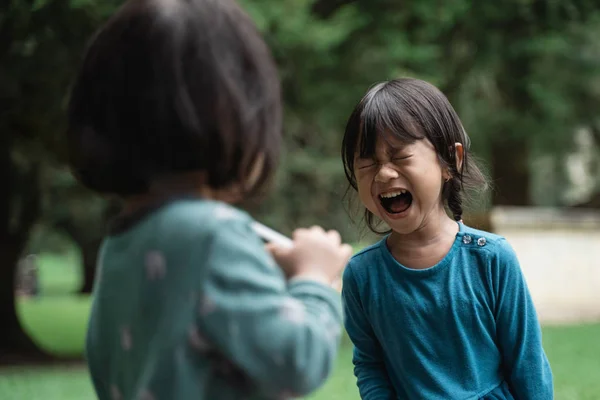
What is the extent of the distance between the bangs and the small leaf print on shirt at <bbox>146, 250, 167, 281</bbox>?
3.41 ft

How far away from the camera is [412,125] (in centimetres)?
239

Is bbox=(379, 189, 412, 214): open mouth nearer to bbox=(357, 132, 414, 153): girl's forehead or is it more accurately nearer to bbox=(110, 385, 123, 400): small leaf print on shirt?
bbox=(357, 132, 414, 153): girl's forehead

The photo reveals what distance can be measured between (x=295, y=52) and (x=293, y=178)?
15.8ft

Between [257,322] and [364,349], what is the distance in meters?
1.11

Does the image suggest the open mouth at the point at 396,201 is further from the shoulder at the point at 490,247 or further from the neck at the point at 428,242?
the shoulder at the point at 490,247

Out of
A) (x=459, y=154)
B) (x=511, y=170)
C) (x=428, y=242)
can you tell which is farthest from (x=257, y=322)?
(x=511, y=170)

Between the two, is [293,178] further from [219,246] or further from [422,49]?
[219,246]

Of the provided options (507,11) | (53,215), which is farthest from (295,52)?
(53,215)

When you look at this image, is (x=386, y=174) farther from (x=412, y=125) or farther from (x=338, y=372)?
(x=338, y=372)

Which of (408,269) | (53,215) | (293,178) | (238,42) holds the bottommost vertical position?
(53,215)

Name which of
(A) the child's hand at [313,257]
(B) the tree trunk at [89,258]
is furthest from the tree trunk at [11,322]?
(A) the child's hand at [313,257]

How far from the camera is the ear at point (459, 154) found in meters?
2.49

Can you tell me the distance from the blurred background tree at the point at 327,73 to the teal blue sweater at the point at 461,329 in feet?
1.48

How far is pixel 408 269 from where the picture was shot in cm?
239
